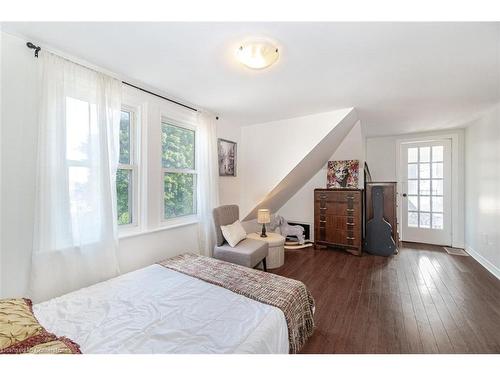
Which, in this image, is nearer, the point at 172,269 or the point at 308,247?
the point at 172,269

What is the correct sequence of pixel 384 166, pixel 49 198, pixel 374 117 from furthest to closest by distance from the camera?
pixel 384 166 → pixel 374 117 → pixel 49 198

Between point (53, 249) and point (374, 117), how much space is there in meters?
3.91

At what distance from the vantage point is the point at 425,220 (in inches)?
169

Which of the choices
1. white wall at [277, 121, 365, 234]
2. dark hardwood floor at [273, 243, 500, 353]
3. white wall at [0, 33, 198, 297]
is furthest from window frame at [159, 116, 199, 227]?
white wall at [277, 121, 365, 234]

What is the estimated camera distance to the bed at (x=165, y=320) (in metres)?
1.07

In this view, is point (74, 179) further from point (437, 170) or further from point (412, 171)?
point (437, 170)

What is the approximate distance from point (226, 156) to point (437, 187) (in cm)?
406

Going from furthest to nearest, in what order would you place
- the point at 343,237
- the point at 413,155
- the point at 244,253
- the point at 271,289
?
the point at 413,155 → the point at 343,237 → the point at 244,253 → the point at 271,289

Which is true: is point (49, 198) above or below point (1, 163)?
below

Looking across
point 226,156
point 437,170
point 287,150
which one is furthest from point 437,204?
point 226,156

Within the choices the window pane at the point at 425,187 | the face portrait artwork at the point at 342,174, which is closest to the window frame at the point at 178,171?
the face portrait artwork at the point at 342,174
